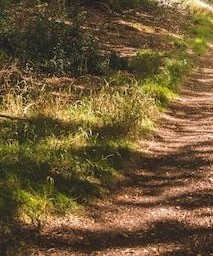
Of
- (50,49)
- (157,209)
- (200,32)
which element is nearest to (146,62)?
(50,49)

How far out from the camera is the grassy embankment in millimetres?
6250

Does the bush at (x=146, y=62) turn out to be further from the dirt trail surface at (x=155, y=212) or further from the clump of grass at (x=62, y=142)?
the dirt trail surface at (x=155, y=212)

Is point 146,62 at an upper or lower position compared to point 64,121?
upper

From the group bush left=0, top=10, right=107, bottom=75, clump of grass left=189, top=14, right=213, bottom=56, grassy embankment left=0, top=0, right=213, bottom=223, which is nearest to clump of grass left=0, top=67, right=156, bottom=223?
grassy embankment left=0, top=0, right=213, bottom=223

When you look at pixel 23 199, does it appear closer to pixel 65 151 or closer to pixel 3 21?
pixel 65 151

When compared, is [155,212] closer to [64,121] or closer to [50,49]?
[64,121]

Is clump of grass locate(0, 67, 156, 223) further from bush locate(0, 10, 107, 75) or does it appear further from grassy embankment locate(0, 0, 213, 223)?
bush locate(0, 10, 107, 75)

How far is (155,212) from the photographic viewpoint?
6.55 metres

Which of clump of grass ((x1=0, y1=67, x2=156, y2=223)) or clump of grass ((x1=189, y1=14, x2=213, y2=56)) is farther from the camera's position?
clump of grass ((x1=189, y1=14, x2=213, y2=56))

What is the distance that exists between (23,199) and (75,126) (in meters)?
2.49

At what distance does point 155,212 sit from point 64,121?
8.34 ft

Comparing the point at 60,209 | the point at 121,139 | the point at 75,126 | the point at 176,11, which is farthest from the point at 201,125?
the point at 176,11

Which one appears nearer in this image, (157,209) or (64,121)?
(157,209)

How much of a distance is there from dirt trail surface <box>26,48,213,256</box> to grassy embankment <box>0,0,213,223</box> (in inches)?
10.8
